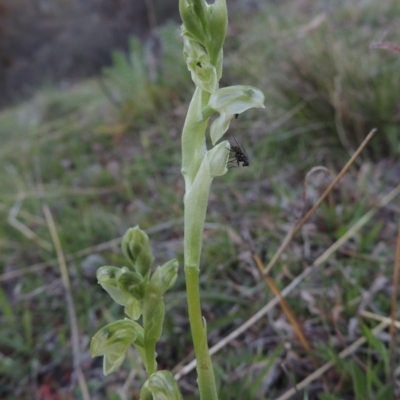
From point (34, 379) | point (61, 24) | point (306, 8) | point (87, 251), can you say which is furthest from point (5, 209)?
point (61, 24)

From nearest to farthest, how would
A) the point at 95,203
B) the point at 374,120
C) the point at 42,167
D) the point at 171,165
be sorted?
the point at 374,120 < the point at 95,203 < the point at 171,165 < the point at 42,167

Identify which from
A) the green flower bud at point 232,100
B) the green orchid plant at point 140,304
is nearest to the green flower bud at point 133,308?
the green orchid plant at point 140,304

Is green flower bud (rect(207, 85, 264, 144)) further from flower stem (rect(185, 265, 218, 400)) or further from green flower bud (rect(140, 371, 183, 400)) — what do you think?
green flower bud (rect(140, 371, 183, 400))

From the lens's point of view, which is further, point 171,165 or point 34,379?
point 171,165

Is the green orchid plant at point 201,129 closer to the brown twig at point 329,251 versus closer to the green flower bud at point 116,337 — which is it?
the green flower bud at point 116,337

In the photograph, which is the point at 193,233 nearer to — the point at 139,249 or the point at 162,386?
the point at 139,249

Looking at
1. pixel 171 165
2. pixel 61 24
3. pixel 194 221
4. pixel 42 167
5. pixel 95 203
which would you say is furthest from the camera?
pixel 61 24

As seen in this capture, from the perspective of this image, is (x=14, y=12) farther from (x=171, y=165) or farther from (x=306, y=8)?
(x=171, y=165)
